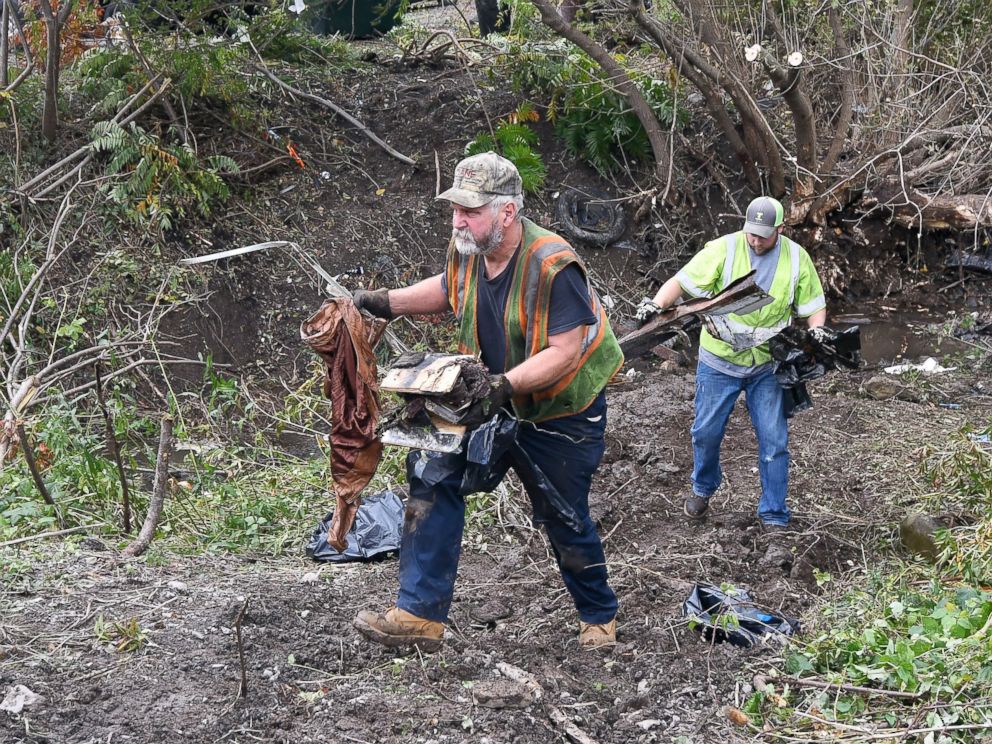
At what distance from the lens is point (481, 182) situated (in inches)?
144

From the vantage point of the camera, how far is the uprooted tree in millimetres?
9266

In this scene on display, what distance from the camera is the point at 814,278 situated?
17.9ft

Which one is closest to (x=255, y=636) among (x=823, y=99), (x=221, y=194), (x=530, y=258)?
(x=530, y=258)

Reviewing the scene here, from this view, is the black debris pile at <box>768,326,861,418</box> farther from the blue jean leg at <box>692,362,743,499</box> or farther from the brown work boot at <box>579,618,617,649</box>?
the brown work boot at <box>579,618,617,649</box>

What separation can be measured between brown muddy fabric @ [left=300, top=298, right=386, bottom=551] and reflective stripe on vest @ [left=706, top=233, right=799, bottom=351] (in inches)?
80.3

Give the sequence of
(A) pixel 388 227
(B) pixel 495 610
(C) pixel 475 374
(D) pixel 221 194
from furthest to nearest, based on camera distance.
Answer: (A) pixel 388 227
(D) pixel 221 194
(B) pixel 495 610
(C) pixel 475 374

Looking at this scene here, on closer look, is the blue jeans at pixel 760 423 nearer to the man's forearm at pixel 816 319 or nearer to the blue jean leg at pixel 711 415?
the blue jean leg at pixel 711 415

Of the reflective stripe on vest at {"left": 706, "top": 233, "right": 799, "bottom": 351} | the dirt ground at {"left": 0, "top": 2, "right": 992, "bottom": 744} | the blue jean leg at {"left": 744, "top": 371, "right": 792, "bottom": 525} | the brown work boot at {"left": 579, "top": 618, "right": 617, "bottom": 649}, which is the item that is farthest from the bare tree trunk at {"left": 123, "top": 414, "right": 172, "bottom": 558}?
the blue jean leg at {"left": 744, "top": 371, "right": 792, "bottom": 525}

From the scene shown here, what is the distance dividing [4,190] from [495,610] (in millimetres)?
6493

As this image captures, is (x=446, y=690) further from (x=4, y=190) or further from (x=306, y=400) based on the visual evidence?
(x=4, y=190)

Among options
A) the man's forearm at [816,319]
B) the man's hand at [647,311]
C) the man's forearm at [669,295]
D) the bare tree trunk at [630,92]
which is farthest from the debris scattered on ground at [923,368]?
the man's hand at [647,311]

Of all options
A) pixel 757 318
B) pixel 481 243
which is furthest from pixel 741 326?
pixel 481 243

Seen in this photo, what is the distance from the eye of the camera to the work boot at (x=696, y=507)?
595cm

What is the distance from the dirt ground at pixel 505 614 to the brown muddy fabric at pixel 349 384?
62 cm
